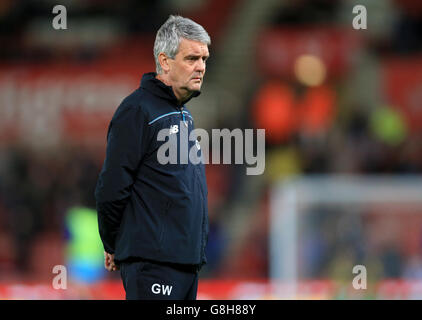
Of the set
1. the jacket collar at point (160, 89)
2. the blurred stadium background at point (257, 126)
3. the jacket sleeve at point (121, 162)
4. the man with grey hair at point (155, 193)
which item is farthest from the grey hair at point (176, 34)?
the blurred stadium background at point (257, 126)

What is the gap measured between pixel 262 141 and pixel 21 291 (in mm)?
4987

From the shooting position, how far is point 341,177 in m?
10.5

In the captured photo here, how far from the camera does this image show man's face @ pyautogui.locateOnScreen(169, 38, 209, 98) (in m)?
3.69

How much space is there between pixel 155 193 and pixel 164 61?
0.58m

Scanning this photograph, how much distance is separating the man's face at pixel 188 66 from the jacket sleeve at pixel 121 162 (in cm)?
23

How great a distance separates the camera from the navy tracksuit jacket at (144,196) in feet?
11.8

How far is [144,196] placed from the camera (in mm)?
3635

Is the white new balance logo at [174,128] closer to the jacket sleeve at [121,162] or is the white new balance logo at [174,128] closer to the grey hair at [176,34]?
the jacket sleeve at [121,162]

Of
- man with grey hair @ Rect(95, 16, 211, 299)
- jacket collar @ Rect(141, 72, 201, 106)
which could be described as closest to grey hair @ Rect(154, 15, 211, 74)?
man with grey hair @ Rect(95, 16, 211, 299)

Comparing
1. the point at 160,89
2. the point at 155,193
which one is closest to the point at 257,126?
the point at 160,89

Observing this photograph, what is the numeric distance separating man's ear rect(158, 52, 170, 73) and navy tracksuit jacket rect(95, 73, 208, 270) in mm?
155

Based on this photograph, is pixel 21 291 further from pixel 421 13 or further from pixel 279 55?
pixel 421 13

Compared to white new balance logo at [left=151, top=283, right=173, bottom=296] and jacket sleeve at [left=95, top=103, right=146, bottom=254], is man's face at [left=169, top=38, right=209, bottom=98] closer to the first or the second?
jacket sleeve at [left=95, top=103, right=146, bottom=254]

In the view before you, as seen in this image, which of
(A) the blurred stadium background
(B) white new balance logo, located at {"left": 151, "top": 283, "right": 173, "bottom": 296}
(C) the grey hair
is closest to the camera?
(B) white new balance logo, located at {"left": 151, "top": 283, "right": 173, "bottom": 296}
